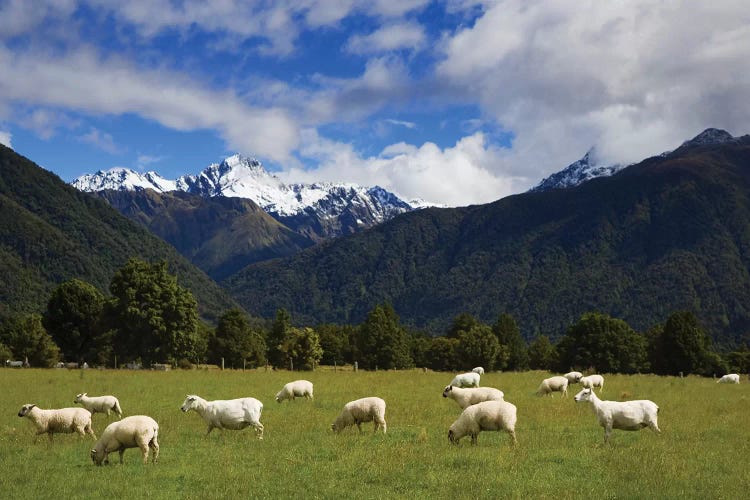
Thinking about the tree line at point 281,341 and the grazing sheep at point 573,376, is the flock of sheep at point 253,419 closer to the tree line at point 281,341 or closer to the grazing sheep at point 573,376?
the grazing sheep at point 573,376

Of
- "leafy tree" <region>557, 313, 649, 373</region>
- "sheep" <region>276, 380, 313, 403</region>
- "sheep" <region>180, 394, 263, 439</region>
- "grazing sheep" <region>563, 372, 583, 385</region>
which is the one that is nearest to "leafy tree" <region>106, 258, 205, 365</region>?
"sheep" <region>276, 380, 313, 403</region>

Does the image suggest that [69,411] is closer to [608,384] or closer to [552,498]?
[552,498]

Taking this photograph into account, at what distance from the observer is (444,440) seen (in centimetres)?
2083

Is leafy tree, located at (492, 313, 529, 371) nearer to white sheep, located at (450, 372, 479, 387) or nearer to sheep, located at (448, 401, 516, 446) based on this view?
white sheep, located at (450, 372, 479, 387)

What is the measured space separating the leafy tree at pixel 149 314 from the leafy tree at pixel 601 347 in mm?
55187

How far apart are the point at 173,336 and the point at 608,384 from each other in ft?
126

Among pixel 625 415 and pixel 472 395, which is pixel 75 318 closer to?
pixel 472 395

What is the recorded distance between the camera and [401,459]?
57.5 feet

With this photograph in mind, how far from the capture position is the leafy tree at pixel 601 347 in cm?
8981

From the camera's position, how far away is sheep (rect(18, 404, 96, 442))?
21438 millimetres

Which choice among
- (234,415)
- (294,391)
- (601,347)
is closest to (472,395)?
(234,415)

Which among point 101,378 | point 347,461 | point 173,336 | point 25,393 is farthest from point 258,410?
point 173,336

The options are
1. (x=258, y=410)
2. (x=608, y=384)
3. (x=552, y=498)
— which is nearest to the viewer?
(x=552, y=498)

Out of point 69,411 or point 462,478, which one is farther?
point 69,411
